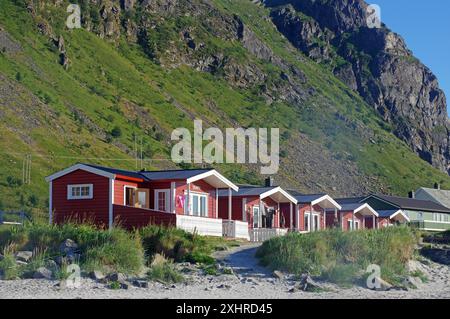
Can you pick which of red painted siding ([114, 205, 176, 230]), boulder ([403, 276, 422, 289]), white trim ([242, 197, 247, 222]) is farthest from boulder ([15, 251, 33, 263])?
white trim ([242, 197, 247, 222])

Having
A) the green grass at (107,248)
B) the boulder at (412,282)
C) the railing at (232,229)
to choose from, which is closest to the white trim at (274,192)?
the railing at (232,229)

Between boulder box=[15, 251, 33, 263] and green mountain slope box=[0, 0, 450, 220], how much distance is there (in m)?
35.2

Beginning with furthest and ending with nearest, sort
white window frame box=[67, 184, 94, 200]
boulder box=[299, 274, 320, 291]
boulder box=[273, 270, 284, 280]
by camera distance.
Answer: white window frame box=[67, 184, 94, 200], boulder box=[273, 270, 284, 280], boulder box=[299, 274, 320, 291]

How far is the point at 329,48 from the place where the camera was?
7343 inches

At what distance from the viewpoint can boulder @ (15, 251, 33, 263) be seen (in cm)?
2494

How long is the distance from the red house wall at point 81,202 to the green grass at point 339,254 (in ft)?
34.4

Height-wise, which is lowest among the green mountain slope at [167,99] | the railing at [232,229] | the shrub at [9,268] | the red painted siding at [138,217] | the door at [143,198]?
the shrub at [9,268]

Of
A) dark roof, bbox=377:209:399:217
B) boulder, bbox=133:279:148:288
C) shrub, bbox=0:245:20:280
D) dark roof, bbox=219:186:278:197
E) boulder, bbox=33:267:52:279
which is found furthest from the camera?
dark roof, bbox=377:209:399:217

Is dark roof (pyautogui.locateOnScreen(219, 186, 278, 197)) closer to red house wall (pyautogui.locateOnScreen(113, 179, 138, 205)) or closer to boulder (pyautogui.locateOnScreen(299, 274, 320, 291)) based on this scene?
red house wall (pyautogui.locateOnScreen(113, 179, 138, 205))

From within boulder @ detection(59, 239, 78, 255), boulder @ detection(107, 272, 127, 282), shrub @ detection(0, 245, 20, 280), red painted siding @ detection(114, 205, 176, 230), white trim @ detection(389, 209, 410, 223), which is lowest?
boulder @ detection(107, 272, 127, 282)

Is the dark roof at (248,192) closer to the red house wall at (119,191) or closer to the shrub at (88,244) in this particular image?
the red house wall at (119,191)

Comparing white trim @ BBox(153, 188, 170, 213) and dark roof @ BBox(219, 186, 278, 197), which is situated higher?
dark roof @ BBox(219, 186, 278, 197)

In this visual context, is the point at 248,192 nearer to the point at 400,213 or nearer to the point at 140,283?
the point at 140,283

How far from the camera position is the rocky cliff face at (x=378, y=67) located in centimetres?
17762
